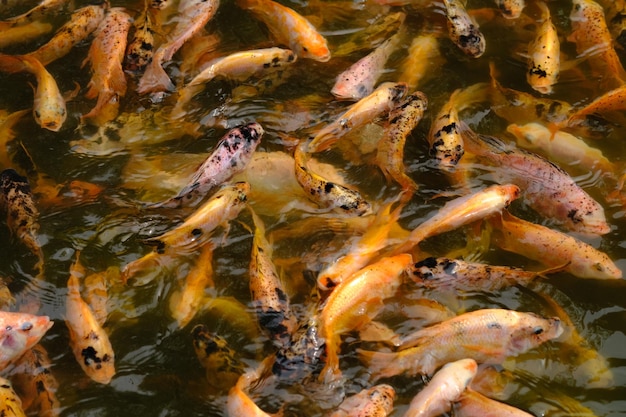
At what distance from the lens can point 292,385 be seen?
351 cm

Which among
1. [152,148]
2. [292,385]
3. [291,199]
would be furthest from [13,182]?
[292,385]

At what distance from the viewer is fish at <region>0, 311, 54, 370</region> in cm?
352

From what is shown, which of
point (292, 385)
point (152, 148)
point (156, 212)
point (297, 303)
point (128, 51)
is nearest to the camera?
point (292, 385)

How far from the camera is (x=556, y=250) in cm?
398

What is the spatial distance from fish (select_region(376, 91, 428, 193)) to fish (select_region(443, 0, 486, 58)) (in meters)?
0.73

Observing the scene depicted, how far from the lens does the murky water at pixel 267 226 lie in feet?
11.8

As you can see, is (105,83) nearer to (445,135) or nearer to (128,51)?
(128,51)

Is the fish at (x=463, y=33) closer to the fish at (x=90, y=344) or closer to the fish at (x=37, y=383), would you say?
the fish at (x=90, y=344)

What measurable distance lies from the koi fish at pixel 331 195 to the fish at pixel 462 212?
362 mm

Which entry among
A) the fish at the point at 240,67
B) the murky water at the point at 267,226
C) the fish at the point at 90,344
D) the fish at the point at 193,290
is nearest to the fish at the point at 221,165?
the murky water at the point at 267,226

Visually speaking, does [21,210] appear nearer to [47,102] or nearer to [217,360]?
[47,102]

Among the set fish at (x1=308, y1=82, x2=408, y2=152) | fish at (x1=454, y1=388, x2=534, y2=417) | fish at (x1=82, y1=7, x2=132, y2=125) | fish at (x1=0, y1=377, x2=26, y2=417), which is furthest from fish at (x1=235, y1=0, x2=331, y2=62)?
fish at (x1=0, y1=377, x2=26, y2=417)

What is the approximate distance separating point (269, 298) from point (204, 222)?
60cm

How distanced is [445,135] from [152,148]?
6.29ft
